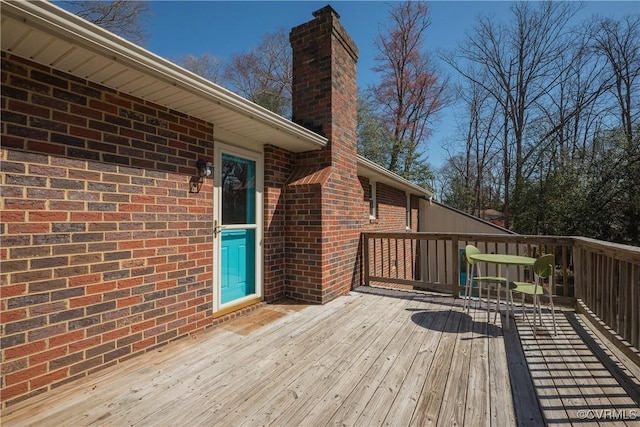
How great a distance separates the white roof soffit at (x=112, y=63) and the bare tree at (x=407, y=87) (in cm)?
1265

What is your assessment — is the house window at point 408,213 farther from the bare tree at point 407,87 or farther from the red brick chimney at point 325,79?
the red brick chimney at point 325,79

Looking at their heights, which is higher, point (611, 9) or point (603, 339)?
point (611, 9)

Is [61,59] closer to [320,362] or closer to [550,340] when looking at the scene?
[320,362]

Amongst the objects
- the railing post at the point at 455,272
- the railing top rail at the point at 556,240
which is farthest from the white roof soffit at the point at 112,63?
the railing post at the point at 455,272

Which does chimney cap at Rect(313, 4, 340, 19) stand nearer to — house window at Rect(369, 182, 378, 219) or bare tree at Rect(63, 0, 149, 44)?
house window at Rect(369, 182, 378, 219)

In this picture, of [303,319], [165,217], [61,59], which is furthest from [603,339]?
[61,59]

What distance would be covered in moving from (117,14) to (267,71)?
6.21m

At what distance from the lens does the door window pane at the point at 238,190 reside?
372 centimetres

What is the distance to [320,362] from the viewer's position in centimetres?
258

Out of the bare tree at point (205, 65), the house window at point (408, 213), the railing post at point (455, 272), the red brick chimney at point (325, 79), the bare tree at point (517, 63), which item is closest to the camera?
the red brick chimney at point (325, 79)

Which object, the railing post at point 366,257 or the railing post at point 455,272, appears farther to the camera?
the railing post at point 366,257

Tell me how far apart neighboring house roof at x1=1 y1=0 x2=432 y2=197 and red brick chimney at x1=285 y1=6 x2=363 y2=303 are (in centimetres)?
112

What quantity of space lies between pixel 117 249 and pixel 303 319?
219cm

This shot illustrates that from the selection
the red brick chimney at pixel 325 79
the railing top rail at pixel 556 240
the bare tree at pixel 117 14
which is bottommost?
the railing top rail at pixel 556 240
